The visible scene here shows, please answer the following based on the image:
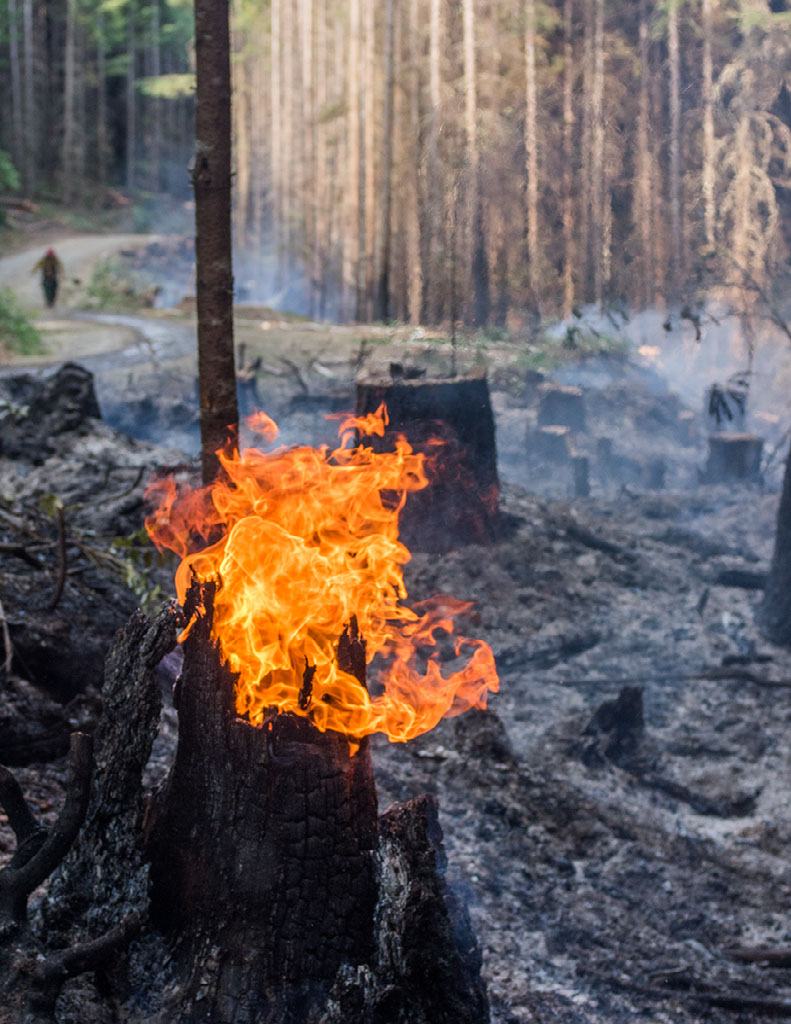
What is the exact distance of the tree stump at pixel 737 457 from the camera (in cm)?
1374

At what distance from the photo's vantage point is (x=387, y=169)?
73.9 feet

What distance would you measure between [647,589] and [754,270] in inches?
527

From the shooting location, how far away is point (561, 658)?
7902mm

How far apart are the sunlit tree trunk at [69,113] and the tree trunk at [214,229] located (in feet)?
136

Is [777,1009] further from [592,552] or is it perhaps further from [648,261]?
[648,261]

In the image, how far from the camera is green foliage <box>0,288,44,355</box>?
682 inches

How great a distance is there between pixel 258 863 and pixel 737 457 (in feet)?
41.3

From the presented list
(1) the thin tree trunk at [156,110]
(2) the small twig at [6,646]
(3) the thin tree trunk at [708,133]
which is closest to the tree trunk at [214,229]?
(2) the small twig at [6,646]

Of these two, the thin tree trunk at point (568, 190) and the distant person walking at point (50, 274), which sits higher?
the thin tree trunk at point (568, 190)

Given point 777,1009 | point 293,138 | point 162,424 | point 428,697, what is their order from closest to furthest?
point 777,1009 < point 428,697 < point 162,424 < point 293,138

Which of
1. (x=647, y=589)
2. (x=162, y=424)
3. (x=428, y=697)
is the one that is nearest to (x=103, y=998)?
(x=428, y=697)

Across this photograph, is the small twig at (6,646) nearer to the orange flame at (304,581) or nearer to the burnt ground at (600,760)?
the burnt ground at (600,760)

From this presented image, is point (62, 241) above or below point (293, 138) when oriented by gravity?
below

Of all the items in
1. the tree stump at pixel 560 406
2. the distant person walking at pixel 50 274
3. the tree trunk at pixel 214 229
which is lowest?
the tree stump at pixel 560 406
